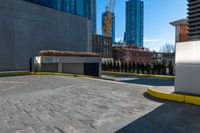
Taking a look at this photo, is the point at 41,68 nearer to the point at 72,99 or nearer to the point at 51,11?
the point at 72,99

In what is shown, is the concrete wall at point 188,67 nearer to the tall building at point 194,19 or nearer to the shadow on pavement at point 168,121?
the tall building at point 194,19

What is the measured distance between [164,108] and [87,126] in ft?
10.5

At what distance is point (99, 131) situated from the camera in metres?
4.92

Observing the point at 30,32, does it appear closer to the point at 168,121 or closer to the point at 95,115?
the point at 95,115

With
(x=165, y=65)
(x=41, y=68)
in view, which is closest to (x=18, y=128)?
(x=41, y=68)

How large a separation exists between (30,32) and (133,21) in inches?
6681

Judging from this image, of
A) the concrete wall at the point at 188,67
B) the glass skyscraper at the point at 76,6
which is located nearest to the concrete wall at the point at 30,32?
the concrete wall at the point at 188,67

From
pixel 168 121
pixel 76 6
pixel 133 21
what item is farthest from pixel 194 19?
pixel 133 21

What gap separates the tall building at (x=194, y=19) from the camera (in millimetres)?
8488

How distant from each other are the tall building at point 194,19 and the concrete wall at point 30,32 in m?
27.8

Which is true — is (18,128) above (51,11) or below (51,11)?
below

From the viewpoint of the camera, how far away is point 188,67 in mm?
8555

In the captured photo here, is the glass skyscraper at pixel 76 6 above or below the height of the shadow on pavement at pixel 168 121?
above

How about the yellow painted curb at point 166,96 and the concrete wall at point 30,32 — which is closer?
the yellow painted curb at point 166,96
